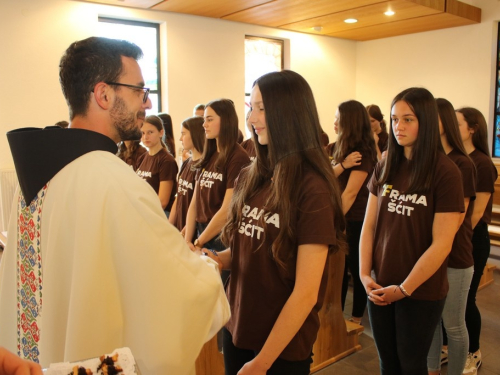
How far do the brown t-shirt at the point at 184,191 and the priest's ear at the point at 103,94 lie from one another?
2.13m

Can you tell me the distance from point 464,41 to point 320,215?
724cm

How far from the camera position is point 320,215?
1341 millimetres

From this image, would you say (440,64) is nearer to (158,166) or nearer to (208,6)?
(208,6)

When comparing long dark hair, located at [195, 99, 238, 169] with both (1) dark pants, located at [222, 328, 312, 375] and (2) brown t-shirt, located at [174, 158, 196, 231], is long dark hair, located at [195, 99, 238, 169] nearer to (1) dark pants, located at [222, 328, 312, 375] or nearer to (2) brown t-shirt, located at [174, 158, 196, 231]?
(2) brown t-shirt, located at [174, 158, 196, 231]

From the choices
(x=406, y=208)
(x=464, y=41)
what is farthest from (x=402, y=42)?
(x=406, y=208)

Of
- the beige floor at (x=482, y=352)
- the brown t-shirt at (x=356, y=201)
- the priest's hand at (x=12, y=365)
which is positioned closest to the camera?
the priest's hand at (x=12, y=365)

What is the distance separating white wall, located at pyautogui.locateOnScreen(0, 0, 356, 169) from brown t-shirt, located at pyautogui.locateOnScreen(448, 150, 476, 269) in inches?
186

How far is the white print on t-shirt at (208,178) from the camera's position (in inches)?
117

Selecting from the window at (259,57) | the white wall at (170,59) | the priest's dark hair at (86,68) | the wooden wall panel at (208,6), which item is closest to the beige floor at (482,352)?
the priest's dark hair at (86,68)

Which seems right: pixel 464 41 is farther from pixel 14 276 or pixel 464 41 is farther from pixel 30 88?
pixel 14 276

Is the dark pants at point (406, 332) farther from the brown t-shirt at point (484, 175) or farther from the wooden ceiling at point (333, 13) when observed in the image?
the wooden ceiling at point (333, 13)

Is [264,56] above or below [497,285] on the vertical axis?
above

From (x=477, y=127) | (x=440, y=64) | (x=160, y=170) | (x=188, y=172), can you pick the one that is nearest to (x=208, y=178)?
(x=188, y=172)

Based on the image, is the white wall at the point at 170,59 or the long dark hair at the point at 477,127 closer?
the long dark hair at the point at 477,127
